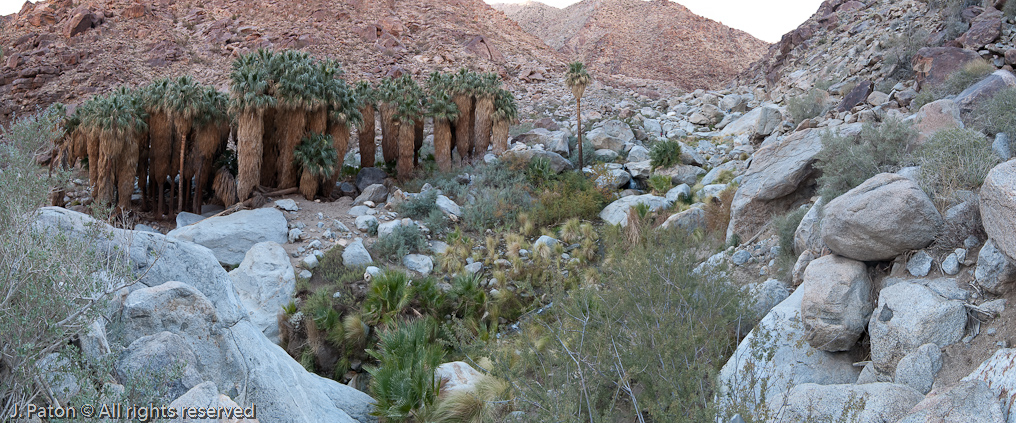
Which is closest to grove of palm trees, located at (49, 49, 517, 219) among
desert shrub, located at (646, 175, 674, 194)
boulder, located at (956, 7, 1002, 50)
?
desert shrub, located at (646, 175, 674, 194)

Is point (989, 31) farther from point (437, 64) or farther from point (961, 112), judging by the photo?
point (437, 64)

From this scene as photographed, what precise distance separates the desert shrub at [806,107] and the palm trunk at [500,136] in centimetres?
1037

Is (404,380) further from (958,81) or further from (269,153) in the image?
(958,81)

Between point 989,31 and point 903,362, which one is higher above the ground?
point 989,31

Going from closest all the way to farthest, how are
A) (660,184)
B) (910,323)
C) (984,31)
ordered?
(910,323), (984,31), (660,184)

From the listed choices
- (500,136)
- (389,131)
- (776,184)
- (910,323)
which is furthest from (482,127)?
(910,323)

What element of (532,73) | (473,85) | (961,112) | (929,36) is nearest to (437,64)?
(532,73)

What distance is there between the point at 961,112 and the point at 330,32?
36.8 meters

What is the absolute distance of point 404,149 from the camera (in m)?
20.9

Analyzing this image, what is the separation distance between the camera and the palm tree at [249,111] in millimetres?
17078

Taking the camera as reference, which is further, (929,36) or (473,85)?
(473,85)

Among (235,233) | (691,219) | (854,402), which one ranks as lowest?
(235,233)

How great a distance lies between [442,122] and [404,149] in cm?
183

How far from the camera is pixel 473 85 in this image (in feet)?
72.6
